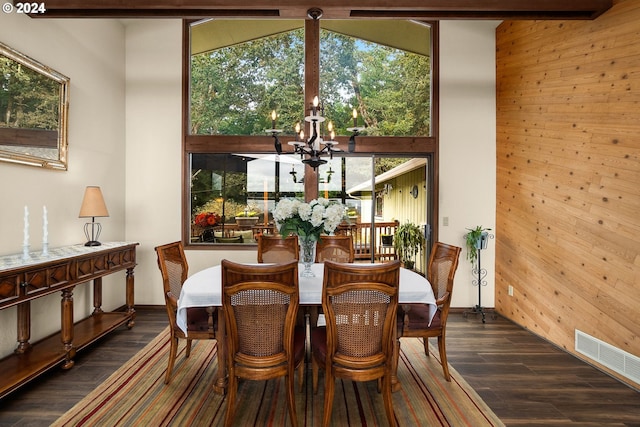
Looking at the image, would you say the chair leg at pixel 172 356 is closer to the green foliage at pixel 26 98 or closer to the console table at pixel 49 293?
the console table at pixel 49 293

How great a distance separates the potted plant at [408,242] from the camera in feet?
20.1

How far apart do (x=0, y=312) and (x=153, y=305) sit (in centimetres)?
199

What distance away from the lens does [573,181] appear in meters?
3.31

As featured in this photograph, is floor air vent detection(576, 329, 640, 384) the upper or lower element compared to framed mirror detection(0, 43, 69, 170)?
lower

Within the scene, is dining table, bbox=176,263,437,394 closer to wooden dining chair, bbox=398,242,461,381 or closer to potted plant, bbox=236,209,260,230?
wooden dining chair, bbox=398,242,461,381

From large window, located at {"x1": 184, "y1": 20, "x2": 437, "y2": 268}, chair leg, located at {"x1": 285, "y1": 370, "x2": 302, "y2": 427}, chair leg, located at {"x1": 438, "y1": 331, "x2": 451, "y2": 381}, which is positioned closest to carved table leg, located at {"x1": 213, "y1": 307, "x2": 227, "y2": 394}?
chair leg, located at {"x1": 285, "y1": 370, "x2": 302, "y2": 427}

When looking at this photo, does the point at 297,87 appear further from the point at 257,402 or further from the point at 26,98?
the point at 257,402

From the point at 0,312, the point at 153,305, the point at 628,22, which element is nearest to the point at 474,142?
the point at 628,22

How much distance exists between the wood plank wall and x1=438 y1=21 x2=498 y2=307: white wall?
0.18 meters

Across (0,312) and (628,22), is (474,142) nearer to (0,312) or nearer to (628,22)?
(628,22)

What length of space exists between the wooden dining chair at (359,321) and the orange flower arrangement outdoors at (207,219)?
3104mm

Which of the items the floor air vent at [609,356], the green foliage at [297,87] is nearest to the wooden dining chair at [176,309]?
the green foliage at [297,87]

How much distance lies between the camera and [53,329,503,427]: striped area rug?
2307mm

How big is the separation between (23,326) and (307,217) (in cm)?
257
